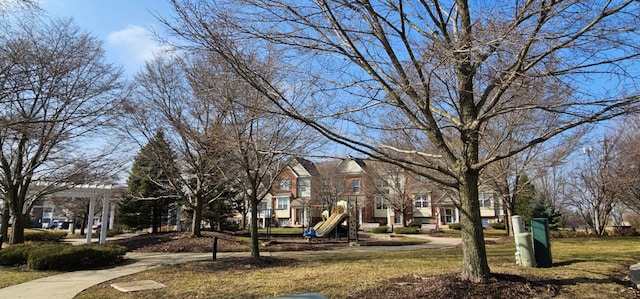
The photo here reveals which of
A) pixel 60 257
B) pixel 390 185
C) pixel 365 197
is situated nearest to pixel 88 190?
pixel 60 257

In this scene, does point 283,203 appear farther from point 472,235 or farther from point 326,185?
point 472,235

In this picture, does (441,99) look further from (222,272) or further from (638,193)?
(638,193)

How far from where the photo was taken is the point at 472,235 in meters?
6.84

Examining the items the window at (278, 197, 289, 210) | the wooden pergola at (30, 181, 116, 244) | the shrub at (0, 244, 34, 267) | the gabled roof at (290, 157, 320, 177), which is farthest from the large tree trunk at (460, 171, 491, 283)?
the window at (278, 197, 289, 210)

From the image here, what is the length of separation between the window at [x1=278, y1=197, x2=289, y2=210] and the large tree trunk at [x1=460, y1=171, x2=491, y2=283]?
4957 cm

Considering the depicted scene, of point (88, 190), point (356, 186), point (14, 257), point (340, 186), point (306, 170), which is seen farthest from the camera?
point (306, 170)

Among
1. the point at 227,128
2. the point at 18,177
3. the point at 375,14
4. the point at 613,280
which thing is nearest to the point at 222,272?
the point at 227,128

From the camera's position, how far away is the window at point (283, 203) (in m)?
55.8

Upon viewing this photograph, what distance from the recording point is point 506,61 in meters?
6.04

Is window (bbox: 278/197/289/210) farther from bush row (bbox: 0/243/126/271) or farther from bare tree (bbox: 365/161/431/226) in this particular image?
bush row (bbox: 0/243/126/271)

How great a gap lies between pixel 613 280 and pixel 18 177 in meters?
19.5

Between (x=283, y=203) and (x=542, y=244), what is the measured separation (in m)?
48.4

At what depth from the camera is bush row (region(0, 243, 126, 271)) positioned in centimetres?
1164

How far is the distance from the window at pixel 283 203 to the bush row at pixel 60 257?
42653mm
